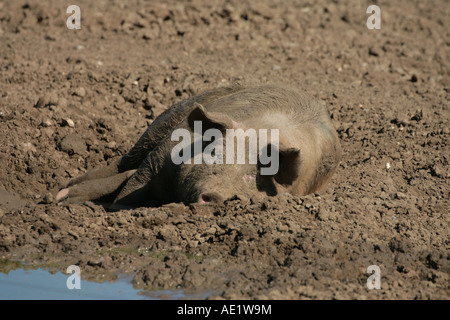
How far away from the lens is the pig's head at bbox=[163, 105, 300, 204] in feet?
18.6

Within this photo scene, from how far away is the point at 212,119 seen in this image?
5734 millimetres

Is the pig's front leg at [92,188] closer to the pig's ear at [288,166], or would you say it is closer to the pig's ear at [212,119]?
the pig's ear at [212,119]

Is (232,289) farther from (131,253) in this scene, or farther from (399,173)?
(399,173)

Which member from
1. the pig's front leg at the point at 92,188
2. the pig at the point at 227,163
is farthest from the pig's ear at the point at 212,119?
the pig's front leg at the point at 92,188

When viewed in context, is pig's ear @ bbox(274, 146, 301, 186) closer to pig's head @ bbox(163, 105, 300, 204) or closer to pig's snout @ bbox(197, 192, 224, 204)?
pig's head @ bbox(163, 105, 300, 204)

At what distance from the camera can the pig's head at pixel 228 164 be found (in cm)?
567

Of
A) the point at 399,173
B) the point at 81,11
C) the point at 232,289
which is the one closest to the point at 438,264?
the point at 232,289

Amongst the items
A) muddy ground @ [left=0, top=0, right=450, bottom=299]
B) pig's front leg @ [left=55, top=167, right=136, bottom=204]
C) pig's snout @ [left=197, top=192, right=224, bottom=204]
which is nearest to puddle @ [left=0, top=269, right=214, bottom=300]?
muddy ground @ [left=0, top=0, right=450, bottom=299]

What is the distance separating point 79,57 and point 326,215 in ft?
16.9

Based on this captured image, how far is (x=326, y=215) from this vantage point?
5727 millimetres

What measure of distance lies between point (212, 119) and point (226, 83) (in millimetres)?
3411

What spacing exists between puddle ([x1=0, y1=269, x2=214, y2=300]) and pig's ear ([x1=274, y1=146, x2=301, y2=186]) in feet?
4.49

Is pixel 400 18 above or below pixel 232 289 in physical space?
above

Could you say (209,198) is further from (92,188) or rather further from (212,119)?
(92,188)
